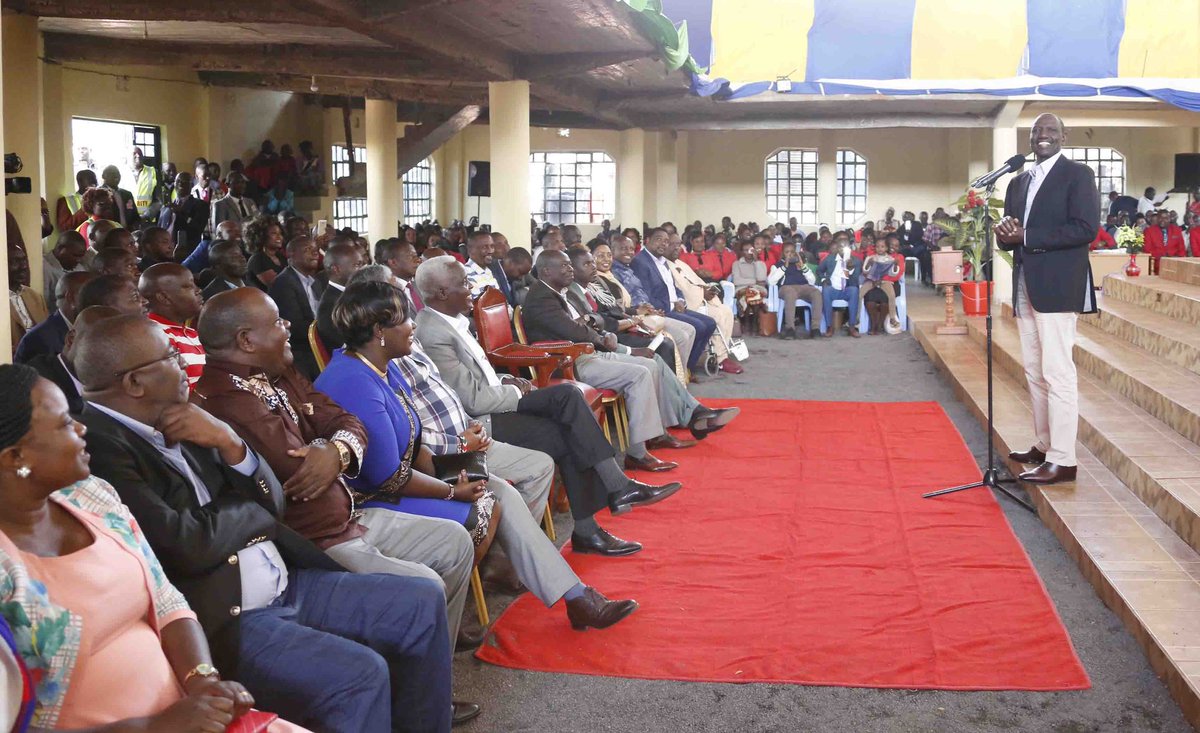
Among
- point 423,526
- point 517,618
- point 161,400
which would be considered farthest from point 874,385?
point 161,400

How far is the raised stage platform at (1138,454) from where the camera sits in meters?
3.42

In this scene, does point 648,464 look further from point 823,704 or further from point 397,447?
point 823,704

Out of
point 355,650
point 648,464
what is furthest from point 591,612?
point 648,464

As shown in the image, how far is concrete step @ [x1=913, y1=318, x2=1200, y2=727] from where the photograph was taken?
309 cm

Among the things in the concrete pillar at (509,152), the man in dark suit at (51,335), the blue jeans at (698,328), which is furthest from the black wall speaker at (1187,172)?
the man in dark suit at (51,335)

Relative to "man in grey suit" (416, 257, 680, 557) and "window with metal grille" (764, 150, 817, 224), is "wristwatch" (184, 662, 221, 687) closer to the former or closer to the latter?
"man in grey suit" (416, 257, 680, 557)

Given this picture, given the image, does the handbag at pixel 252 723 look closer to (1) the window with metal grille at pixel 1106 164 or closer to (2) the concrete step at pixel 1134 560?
(2) the concrete step at pixel 1134 560

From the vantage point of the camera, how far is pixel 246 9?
20.4ft

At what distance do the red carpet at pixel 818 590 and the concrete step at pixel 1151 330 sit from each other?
138 cm

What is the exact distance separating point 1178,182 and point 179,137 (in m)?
13.7

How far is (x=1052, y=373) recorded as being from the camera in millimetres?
4602

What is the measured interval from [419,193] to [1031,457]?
13.6m

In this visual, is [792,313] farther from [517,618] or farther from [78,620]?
[78,620]

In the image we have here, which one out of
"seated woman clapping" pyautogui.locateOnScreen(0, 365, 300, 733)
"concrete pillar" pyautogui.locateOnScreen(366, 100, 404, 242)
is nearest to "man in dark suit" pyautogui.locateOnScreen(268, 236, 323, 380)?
"seated woman clapping" pyautogui.locateOnScreen(0, 365, 300, 733)
